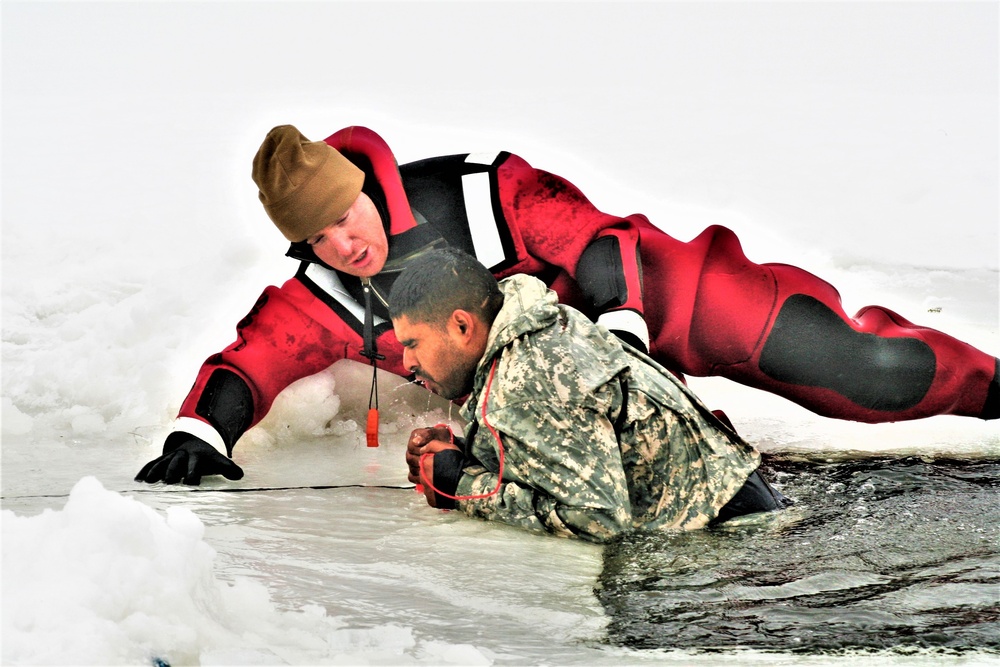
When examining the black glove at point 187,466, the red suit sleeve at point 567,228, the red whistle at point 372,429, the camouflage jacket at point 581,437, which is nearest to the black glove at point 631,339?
the red suit sleeve at point 567,228

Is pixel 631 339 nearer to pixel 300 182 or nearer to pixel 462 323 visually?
pixel 462 323

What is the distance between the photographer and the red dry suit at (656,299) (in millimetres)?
3652

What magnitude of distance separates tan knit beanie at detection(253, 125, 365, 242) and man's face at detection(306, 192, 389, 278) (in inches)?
1.7

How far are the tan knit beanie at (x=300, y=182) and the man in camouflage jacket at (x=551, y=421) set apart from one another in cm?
65

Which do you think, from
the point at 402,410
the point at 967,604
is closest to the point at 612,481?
the point at 967,604

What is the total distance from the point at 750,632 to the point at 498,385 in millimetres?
872

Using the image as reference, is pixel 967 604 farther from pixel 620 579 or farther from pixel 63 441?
pixel 63 441

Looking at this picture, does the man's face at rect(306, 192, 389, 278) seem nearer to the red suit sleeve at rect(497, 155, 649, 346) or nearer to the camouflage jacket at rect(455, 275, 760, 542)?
the red suit sleeve at rect(497, 155, 649, 346)

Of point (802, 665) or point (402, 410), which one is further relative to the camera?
point (402, 410)

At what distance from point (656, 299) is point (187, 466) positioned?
155cm

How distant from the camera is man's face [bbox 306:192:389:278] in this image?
3.58m

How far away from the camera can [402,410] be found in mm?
4109

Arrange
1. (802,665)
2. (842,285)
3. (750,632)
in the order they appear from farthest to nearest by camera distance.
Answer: (842,285), (750,632), (802,665)

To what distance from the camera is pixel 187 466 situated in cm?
345
